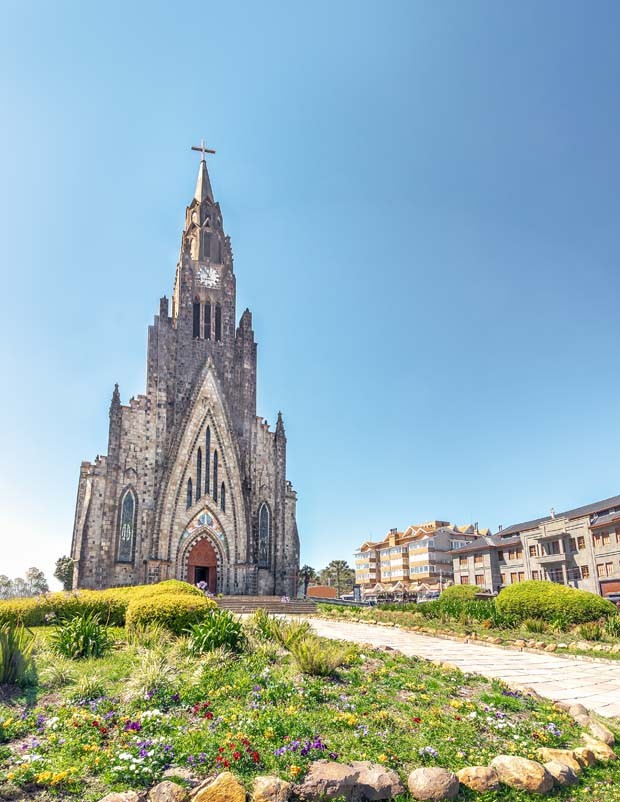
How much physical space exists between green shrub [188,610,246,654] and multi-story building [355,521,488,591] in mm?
70483

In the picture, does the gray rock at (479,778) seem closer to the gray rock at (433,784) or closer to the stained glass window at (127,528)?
the gray rock at (433,784)

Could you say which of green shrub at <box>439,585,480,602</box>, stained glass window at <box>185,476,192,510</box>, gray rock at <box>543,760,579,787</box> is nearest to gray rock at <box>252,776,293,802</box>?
gray rock at <box>543,760,579,787</box>

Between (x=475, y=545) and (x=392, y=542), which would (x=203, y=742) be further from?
(x=392, y=542)

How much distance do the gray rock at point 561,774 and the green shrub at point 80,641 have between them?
881 centimetres

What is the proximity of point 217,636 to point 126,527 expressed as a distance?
33.9 metres

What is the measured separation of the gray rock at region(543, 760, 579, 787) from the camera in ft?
22.6

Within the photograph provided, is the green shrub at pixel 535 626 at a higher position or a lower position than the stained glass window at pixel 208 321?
lower

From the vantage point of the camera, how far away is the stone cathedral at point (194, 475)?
42.6 meters

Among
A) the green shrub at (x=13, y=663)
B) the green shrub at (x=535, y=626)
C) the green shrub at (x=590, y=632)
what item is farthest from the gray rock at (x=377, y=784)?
the green shrub at (x=535, y=626)

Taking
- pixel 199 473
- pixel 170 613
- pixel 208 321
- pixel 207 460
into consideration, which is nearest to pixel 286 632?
pixel 170 613

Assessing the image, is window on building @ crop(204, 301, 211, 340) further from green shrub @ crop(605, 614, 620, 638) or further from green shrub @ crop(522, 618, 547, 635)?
green shrub @ crop(605, 614, 620, 638)

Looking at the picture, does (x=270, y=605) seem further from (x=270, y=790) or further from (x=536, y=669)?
(x=270, y=790)

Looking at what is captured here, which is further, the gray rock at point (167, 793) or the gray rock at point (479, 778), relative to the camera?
the gray rock at point (479, 778)

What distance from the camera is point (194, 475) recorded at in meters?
45.5
